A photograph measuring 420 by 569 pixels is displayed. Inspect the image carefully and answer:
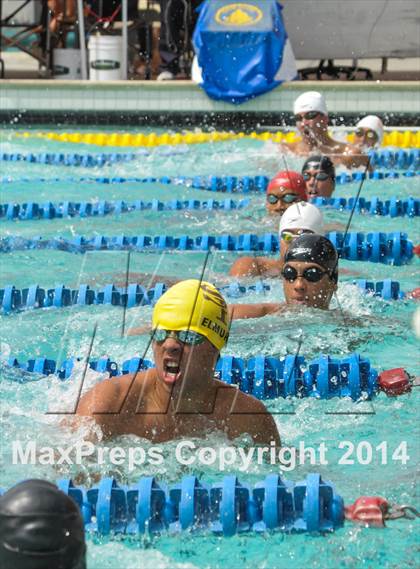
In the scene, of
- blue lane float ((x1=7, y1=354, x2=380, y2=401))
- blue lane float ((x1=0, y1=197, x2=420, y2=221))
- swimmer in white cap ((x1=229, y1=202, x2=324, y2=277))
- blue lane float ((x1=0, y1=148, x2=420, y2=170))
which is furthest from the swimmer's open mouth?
blue lane float ((x1=0, y1=148, x2=420, y2=170))

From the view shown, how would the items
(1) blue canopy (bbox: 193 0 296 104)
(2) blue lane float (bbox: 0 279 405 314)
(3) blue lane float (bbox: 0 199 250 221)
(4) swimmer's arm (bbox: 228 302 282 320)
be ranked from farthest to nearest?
(1) blue canopy (bbox: 193 0 296 104), (3) blue lane float (bbox: 0 199 250 221), (2) blue lane float (bbox: 0 279 405 314), (4) swimmer's arm (bbox: 228 302 282 320)

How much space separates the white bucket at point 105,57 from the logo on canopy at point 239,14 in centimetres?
105

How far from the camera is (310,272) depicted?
5.27m

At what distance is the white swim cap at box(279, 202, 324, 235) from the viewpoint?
620cm

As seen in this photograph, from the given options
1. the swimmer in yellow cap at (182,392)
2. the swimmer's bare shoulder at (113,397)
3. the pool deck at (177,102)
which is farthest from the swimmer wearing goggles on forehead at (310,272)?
the pool deck at (177,102)

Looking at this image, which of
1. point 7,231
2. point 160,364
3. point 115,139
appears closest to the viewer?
point 160,364

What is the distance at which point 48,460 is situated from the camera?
12.0 ft

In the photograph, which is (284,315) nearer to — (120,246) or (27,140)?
(120,246)

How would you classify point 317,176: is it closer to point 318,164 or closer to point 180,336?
point 318,164

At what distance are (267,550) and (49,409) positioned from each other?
1159 millimetres

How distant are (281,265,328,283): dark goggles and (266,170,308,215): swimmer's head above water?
185 cm

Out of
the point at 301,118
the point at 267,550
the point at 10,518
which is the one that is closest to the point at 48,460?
the point at 267,550

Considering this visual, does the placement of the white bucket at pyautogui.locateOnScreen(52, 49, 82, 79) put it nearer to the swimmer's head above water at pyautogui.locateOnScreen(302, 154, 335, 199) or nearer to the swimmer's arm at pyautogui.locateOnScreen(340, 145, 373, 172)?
the swimmer's arm at pyautogui.locateOnScreen(340, 145, 373, 172)

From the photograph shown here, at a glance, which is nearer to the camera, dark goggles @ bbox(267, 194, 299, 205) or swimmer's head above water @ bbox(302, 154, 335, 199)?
dark goggles @ bbox(267, 194, 299, 205)
